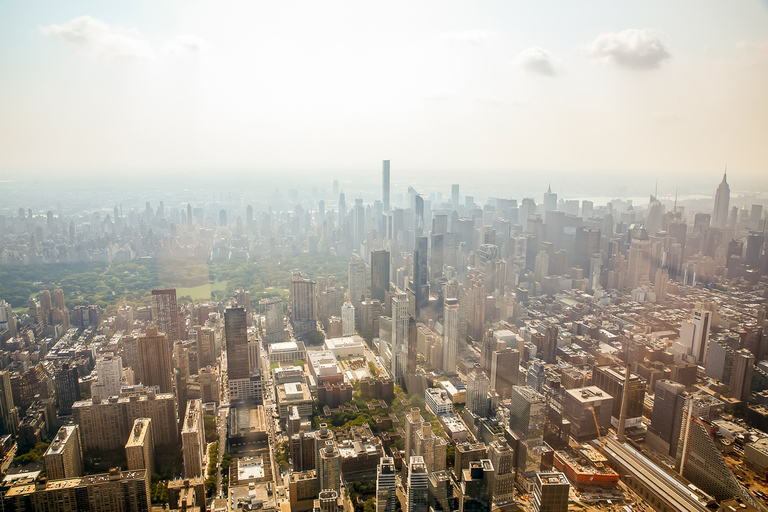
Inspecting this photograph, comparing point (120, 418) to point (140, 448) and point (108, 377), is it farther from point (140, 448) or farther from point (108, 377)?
point (108, 377)

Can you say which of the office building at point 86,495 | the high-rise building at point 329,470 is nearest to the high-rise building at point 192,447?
the office building at point 86,495

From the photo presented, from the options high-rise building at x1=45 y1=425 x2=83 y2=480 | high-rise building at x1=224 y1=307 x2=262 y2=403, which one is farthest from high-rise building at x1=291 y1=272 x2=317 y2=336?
high-rise building at x1=45 y1=425 x2=83 y2=480

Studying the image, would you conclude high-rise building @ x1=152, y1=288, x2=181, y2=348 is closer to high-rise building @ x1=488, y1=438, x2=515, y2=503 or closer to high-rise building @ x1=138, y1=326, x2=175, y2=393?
high-rise building @ x1=138, y1=326, x2=175, y2=393

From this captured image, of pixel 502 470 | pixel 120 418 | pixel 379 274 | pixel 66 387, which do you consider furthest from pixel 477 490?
pixel 379 274

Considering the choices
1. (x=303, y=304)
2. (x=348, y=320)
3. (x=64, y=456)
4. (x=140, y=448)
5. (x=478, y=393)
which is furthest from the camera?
(x=303, y=304)

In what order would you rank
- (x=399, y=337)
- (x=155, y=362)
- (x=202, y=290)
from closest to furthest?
(x=155, y=362)
(x=399, y=337)
(x=202, y=290)

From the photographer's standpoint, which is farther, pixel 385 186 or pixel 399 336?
pixel 385 186
